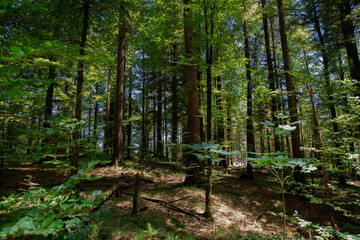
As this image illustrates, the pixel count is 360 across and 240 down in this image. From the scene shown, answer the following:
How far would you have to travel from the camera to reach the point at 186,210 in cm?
520

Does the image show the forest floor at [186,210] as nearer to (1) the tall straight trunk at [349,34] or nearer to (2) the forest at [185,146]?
(2) the forest at [185,146]

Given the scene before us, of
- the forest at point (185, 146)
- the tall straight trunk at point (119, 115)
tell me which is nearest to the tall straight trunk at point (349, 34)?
the forest at point (185, 146)

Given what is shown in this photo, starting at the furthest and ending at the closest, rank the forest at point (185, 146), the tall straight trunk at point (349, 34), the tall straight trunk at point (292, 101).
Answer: the tall straight trunk at point (349, 34), the tall straight trunk at point (292, 101), the forest at point (185, 146)

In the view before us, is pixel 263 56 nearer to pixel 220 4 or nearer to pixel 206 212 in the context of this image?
pixel 220 4

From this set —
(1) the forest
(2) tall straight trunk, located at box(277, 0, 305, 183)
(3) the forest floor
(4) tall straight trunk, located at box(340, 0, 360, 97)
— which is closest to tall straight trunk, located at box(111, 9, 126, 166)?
(1) the forest

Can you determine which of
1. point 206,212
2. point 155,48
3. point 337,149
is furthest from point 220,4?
point 155,48

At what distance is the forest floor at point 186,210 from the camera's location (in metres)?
3.98

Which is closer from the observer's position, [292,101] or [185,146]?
[185,146]

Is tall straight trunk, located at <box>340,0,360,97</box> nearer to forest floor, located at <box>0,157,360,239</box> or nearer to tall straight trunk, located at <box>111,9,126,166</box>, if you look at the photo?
forest floor, located at <box>0,157,360,239</box>

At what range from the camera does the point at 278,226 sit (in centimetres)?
544

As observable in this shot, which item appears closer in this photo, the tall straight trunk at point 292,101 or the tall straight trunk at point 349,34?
the tall straight trunk at point 292,101

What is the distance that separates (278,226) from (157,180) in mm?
5881

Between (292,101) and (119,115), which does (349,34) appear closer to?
(292,101)

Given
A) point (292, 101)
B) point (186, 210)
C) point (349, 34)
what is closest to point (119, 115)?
point (186, 210)
